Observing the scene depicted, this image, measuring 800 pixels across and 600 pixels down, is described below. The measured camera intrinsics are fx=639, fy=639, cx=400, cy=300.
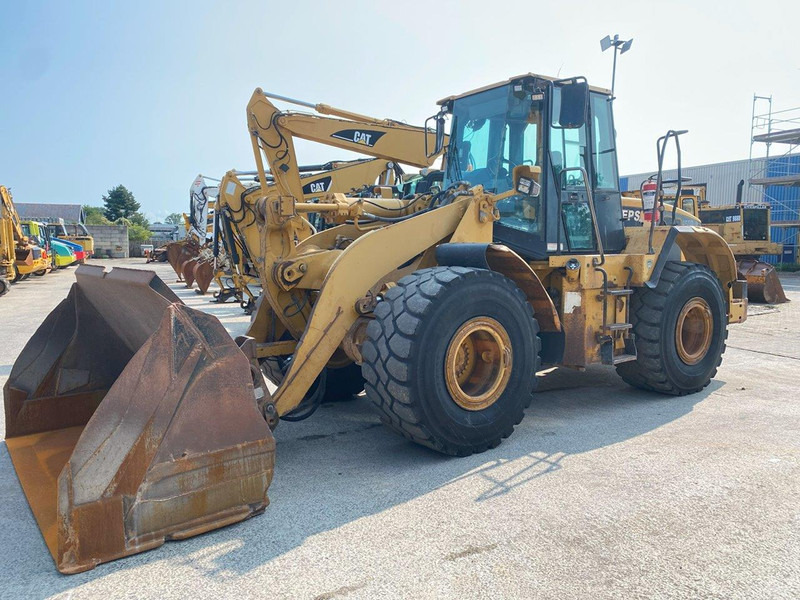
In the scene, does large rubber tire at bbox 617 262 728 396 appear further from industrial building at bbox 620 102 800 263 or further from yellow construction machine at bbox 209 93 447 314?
industrial building at bbox 620 102 800 263

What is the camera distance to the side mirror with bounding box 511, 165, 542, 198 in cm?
513

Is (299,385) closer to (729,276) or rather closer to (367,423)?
(367,423)

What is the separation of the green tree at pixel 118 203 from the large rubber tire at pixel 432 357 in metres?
81.6

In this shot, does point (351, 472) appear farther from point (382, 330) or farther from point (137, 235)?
point (137, 235)

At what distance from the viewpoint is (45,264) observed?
25.7 m

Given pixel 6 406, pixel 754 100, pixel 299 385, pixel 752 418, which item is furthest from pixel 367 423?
pixel 754 100

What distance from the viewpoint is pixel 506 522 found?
10.8ft

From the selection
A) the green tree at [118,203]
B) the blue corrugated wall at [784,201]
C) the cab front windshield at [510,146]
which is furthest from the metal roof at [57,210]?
the cab front windshield at [510,146]

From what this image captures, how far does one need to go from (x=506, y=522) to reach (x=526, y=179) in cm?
287

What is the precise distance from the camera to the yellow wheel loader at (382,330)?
10.2ft

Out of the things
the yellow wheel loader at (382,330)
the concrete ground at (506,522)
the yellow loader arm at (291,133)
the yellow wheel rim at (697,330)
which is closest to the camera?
the concrete ground at (506,522)

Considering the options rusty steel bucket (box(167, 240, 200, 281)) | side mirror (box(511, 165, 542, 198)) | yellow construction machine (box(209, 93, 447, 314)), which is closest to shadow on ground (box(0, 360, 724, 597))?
yellow construction machine (box(209, 93, 447, 314))

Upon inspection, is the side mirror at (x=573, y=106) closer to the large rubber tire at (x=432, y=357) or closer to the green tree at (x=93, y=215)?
the large rubber tire at (x=432, y=357)

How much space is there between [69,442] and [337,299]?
2145mm
